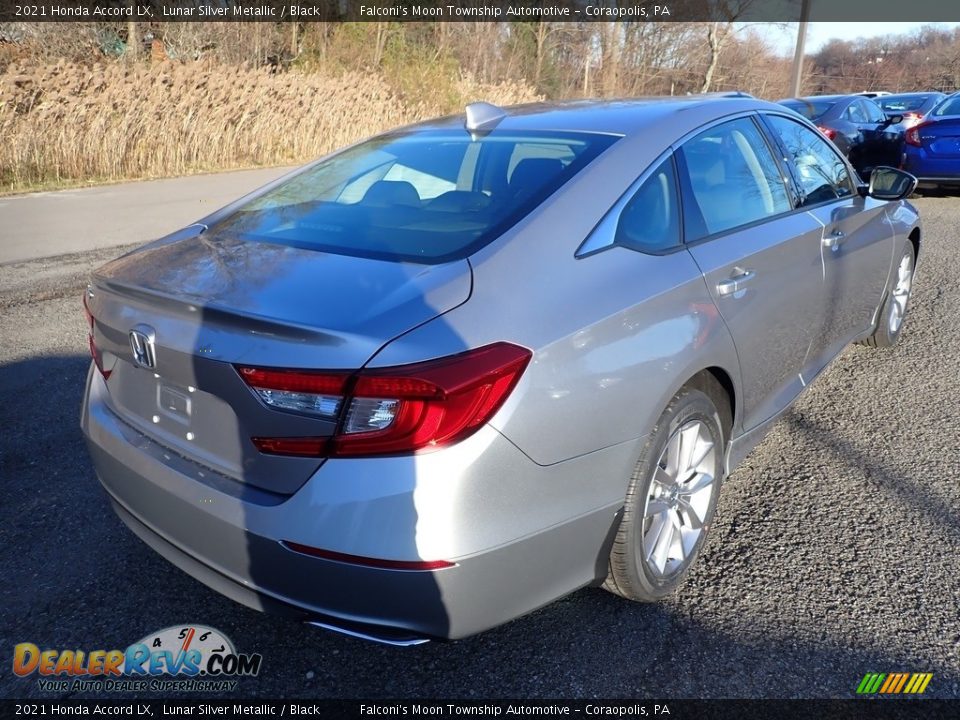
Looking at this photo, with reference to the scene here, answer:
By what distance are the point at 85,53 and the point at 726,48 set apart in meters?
33.3

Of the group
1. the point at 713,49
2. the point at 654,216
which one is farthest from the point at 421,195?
the point at 713,49

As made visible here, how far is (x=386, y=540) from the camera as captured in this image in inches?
70.5

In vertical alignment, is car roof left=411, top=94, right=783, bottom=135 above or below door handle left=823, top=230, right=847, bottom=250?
above

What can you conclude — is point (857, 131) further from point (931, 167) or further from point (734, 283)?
point (734, 283)

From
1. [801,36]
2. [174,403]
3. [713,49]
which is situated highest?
[713,49]

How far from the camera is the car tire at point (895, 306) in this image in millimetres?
4684

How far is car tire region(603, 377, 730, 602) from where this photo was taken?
2287mm

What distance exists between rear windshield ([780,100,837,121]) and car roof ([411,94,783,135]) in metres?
10.2

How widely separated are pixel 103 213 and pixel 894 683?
33.5ft

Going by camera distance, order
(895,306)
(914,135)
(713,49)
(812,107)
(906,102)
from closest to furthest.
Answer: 1. (895,306)
2. (914,135)
3. (812,107)
4. (906,102)
5. (713,49)

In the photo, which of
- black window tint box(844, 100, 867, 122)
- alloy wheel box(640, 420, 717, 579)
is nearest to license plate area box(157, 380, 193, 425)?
alloy wheel box(640, 420, 717, 579)

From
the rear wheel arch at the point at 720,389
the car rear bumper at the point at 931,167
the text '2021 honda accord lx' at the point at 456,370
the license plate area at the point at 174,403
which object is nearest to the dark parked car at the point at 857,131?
the car rear bumper at the point at 931,167

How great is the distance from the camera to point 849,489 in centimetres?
333

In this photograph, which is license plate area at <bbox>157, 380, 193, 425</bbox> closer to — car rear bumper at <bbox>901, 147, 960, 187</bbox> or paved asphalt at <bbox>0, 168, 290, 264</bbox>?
paved asphalt at <bbox>0, 168, 290, 264</bbox>
